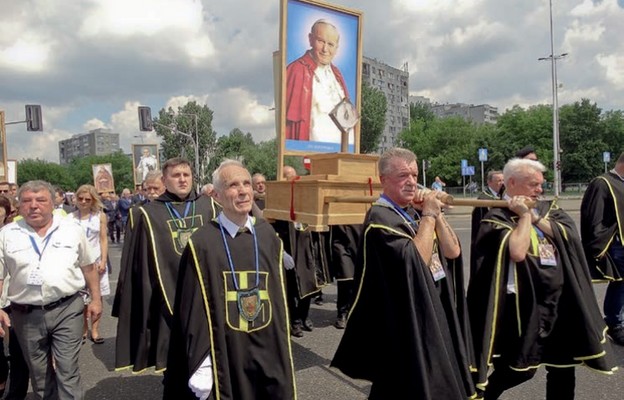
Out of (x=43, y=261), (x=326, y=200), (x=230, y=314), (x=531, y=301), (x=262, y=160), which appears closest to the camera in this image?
(x=230, y=314)

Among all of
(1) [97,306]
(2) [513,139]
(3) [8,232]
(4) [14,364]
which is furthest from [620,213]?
(2) [513,139]

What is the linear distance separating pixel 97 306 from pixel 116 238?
1594cm

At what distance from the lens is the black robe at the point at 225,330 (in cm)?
288

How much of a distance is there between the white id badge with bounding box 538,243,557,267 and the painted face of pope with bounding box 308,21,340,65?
9.39 ft

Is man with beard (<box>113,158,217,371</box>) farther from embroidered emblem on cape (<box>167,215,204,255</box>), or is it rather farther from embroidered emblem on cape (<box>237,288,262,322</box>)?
embroidered emblem on cape (<box>237,288,262,322</box>)

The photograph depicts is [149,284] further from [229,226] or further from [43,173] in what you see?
[43,173]

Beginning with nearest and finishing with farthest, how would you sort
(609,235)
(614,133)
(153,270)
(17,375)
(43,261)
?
(43,261) < (153,270) < (17,375) < (609,235) < (614,133)

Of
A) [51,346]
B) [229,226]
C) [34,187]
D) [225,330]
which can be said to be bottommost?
[51,346]

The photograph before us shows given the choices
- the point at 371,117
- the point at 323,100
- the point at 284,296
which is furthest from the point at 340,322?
the point at 371,117

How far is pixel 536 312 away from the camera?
3650mm

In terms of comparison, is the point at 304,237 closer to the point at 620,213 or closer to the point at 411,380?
the point at 620,213

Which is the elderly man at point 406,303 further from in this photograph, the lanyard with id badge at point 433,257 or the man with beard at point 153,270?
the man with beard at point 153,270

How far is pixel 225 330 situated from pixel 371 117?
182 ft

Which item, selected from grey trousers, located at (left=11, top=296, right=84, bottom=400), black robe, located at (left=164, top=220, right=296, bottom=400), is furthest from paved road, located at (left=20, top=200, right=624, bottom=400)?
black robe, located at (left=164, top=220, right=296, bottom=400)
